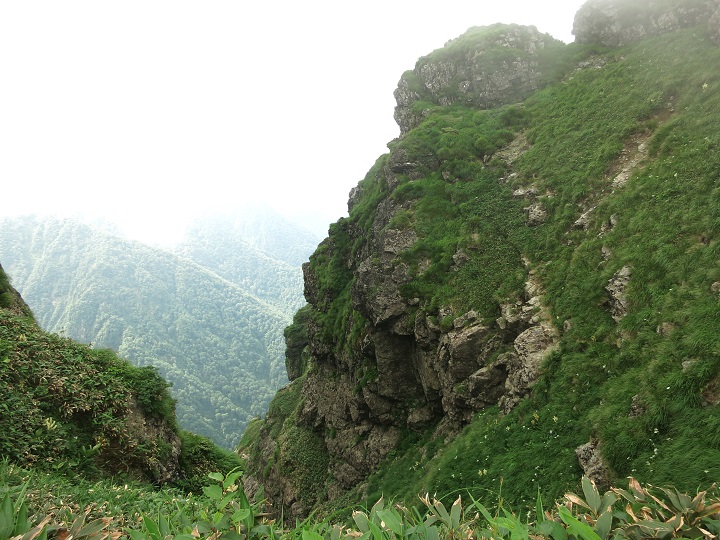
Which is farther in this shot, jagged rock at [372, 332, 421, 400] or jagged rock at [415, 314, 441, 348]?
jagged rock at [372, 332, 421, 400]

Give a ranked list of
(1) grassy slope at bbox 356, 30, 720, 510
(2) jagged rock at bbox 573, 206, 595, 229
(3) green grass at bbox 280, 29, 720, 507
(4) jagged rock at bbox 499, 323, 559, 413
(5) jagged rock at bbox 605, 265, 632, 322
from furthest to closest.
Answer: (2) jagged rock at bbox 573, 206, 595, 229
(4) jagged rock at bbox 499, 323, 559, 413
(5) jagged rock at bbox 605, 265, 632, 322
(3) green grass at bbox 280, 29, 720, 507
(1) grassy slope at bbox 356, 30, 720, 510

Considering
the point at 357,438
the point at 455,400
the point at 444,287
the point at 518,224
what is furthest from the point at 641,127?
the point at 357,438

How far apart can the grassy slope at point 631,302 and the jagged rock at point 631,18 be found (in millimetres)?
3503

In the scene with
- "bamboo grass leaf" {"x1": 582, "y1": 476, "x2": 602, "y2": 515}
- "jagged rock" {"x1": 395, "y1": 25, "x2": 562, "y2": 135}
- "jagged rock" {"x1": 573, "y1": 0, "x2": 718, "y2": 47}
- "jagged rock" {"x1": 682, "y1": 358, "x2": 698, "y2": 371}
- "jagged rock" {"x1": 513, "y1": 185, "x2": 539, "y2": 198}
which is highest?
"jagged rock" {"x1": 573, "y1": 0, "x2": 718, "y2": 47}

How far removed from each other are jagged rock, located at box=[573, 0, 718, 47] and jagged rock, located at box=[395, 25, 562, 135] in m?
3.21

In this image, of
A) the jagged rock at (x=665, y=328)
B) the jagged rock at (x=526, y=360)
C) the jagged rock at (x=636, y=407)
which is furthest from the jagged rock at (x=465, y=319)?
the jagged rock at (x=636, y=407)

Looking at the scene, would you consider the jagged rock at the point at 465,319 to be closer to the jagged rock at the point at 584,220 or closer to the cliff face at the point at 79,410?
the jagged rock at the point at 584,220

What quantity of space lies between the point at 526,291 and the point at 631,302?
20.3 feet

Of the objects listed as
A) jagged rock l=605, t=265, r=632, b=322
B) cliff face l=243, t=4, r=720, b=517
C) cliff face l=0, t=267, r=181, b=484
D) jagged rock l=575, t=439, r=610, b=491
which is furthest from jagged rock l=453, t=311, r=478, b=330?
cliff face l=0, t=267, r=181, b=484

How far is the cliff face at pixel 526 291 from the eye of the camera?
45.8ft

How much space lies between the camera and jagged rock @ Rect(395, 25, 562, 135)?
4016 centimetres

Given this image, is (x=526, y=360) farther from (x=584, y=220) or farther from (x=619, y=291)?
(x=584, y=220)

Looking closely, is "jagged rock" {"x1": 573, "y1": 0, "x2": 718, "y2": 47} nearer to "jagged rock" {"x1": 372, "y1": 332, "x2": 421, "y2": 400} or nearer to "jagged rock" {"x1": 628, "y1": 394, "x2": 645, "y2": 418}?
"jagged rock" {"x1": 628, "y1": 394, "x2": 645, "y2": 418}

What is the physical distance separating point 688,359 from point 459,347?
11.6 metres
